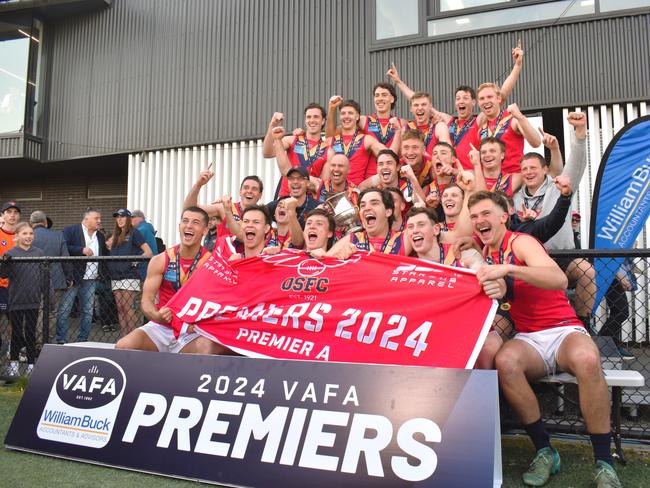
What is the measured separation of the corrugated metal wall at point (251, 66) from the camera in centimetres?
866

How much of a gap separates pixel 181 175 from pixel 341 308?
8.42 m

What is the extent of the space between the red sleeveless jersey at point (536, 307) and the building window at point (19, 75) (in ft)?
39.6

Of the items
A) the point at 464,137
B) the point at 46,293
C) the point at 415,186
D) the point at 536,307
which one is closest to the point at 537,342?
the point at 536,307

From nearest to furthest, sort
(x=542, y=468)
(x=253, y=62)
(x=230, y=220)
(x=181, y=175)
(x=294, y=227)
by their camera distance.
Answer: (x=542, y=468), (x=294, y=227), (x=230, y=220), (x=253, y=62), (x=181, y=175)

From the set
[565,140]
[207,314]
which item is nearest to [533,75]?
[565,140]

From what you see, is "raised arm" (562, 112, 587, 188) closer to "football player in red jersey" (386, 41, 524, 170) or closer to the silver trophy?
"football player in red jersey" (386, 41, 524, 170)

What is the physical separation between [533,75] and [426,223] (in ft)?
21.4

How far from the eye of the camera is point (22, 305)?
5785mm

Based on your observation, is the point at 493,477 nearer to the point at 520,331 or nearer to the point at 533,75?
the point at 520,331

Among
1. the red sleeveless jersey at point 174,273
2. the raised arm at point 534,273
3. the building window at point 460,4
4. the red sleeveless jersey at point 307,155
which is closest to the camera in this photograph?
the raised arm at point 534,273

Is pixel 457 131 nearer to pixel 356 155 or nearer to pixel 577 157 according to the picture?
pixel 356 155

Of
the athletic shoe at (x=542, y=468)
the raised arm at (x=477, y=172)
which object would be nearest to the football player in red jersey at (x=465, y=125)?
the raised arm at (x=477, y=172)

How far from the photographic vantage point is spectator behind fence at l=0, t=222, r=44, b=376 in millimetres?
5715

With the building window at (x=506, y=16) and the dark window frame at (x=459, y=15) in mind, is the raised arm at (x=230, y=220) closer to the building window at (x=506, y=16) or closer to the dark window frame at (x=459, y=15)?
the dark window frame at (x=459, y=15)
